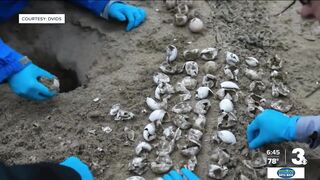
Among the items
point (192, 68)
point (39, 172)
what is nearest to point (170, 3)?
point (192, 68)

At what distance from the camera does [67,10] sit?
2486 mm

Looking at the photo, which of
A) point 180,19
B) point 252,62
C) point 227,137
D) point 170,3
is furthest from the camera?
point 170,3

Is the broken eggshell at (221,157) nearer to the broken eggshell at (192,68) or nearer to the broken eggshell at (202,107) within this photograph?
the broken eggshell at (202,107)

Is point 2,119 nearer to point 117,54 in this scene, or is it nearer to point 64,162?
point 64,162

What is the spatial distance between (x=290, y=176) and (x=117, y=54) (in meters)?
1.01

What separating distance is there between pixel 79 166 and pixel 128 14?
0.93 meters

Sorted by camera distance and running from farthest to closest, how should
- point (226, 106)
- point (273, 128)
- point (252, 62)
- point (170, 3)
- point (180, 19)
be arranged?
point (170, 3) < point (180, 19) < point (252, 62) < point (226, 106) < point (273, 128)

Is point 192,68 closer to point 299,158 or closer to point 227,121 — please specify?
point 227,121

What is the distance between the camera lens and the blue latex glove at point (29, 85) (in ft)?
6.28

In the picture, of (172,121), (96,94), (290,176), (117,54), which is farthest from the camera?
(117,54)

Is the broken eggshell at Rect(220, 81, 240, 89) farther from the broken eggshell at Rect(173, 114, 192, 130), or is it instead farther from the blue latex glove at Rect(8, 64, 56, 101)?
the blue latex glove at Rect(8, 64, 56, 101)

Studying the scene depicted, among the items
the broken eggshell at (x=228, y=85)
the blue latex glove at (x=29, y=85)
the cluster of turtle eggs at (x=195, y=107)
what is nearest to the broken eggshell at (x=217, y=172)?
the cluster of turtle eggs at (x=195, y=107)

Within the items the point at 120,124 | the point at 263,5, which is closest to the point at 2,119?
the point at 120,124

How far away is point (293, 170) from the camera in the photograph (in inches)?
66.9
